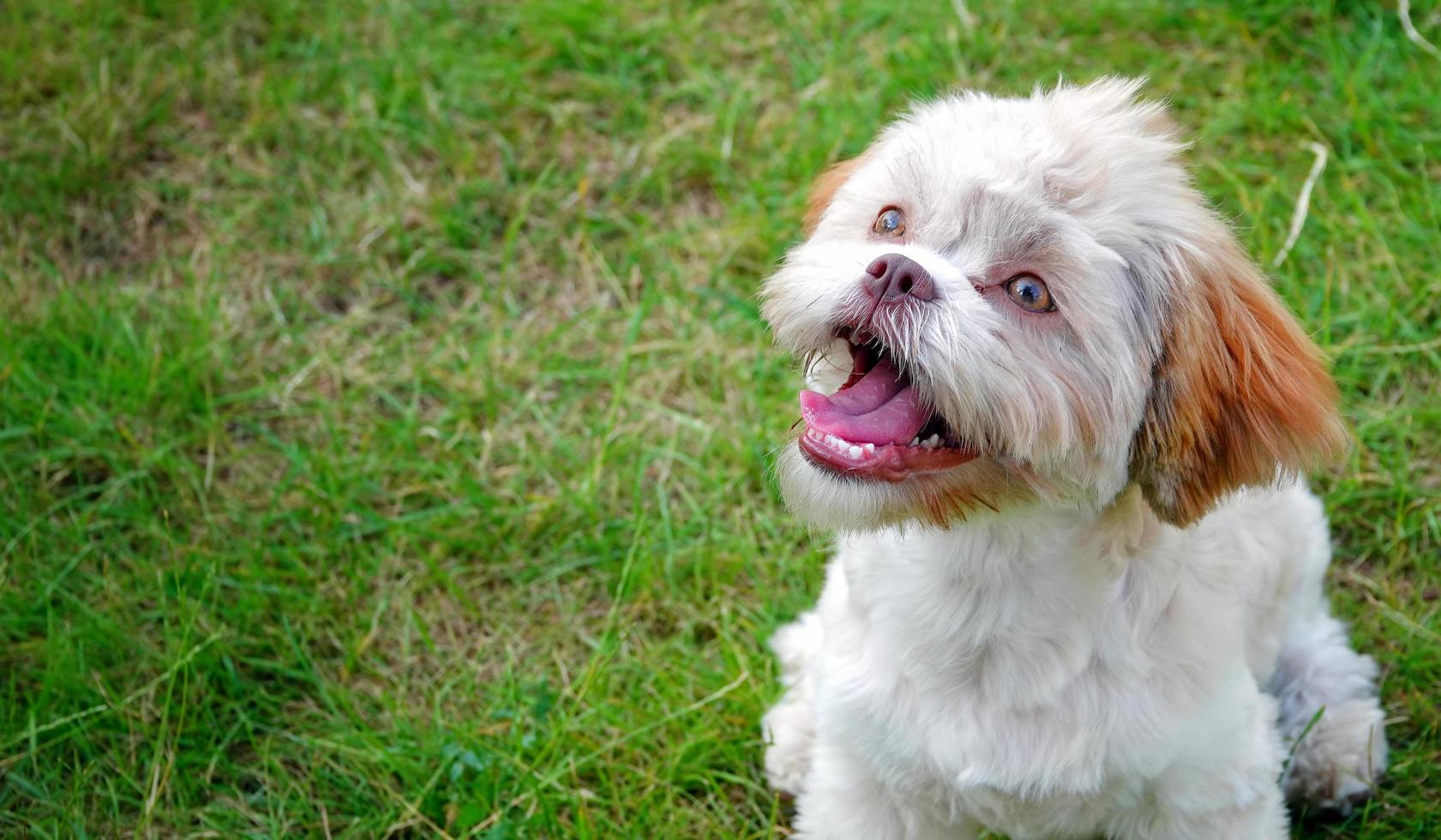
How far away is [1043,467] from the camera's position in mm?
2277

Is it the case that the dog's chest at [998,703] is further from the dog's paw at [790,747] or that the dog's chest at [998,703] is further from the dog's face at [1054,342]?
the dog's paw at [790,747]

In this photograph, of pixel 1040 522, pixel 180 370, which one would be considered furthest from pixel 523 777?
pixel 180 370

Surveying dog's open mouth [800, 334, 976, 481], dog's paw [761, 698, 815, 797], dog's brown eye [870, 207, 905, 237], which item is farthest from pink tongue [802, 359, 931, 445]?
dog's paw [761, 698, 815, 797]

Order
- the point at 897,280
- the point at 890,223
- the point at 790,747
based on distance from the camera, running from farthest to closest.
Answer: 1. the point at 790,747
2. the point at 890,223
3. the point at 897,280

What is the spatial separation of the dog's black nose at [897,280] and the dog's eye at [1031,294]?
0.55ft

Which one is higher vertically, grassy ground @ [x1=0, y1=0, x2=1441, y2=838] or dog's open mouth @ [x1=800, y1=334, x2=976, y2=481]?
dog's open mouth @ [x1=800, y1=334, x2=976, y2=481]

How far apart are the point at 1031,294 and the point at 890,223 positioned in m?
0.33

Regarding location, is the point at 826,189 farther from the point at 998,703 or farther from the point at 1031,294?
the point at 998,703

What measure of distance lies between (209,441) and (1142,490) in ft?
9.34

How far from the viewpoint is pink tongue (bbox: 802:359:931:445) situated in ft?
7.66

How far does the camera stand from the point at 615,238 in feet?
15.8

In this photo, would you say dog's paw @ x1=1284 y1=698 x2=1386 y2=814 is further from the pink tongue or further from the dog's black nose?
the dog's black nose

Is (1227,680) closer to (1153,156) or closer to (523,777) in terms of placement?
(1153,156)

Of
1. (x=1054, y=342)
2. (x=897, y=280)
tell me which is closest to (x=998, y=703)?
(x=1054, y=342)
